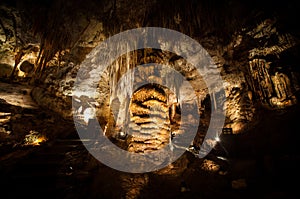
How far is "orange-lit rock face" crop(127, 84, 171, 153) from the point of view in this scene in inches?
194

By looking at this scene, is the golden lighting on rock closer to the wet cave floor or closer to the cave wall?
the wet cave floor

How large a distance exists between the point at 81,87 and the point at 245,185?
28.3ft

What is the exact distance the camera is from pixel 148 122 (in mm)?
5172

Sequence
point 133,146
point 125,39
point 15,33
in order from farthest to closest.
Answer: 1. point 15,33
2. point 125,39
3. point 133,146

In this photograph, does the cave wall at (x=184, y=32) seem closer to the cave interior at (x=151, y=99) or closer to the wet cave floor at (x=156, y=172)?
the cave interior at (x=151, y=99)

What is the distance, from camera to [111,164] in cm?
436

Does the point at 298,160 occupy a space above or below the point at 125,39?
below

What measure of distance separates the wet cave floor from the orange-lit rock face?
830 millimetres

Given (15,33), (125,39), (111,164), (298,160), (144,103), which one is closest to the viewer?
(298,160)

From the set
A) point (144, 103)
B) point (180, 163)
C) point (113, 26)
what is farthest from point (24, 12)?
point (180, 163)

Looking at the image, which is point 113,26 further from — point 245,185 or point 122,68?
point 245,185

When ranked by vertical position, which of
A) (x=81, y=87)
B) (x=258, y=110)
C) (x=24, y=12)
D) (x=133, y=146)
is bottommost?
(x=133, y=146)

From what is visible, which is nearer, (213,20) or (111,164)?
(111,164)

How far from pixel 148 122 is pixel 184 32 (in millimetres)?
4321
